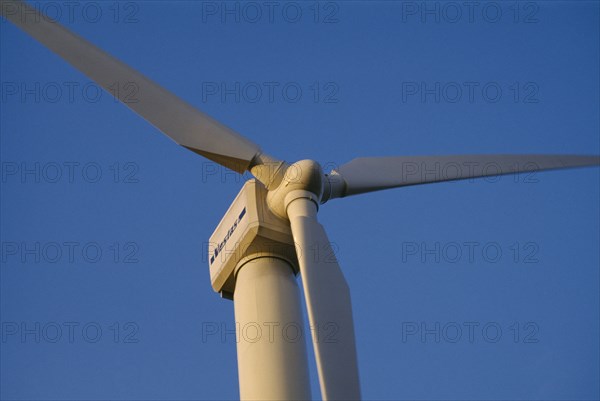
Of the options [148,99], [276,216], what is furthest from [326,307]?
[148,99]

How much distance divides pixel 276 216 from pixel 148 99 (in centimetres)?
250

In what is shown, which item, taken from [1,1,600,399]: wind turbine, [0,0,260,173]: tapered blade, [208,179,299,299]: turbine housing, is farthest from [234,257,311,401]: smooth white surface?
[0,0,260,173]: tapered blade

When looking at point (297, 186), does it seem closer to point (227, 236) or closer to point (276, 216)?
point (276, 216)

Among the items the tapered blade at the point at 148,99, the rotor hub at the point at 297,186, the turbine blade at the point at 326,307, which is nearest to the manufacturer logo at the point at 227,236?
the rotor hub at the point at 297,186

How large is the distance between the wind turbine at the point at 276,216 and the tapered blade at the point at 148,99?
1cm

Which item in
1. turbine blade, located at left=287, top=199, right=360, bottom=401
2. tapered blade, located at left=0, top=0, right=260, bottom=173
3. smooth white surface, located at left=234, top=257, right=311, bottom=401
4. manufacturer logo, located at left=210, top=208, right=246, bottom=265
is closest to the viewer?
turbine blade, located at left=287, top=199, right=360, bottom=401

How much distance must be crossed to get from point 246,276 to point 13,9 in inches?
211

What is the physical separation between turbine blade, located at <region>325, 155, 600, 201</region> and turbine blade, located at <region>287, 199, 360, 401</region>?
1355mm

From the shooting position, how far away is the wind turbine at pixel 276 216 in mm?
9836

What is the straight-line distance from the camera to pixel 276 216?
→ 11.1 m

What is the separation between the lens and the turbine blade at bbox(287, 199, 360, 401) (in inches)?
358

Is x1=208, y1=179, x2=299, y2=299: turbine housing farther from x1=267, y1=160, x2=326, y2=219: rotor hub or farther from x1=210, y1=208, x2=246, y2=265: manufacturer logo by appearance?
x1=267, y1=160, x2=326, y2=219: rotor hub

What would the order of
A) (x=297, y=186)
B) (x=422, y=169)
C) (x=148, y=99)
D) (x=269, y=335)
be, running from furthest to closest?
(x=422, y=169), (x=148, y=99), (x=297, y=186), (x=269, y=335)

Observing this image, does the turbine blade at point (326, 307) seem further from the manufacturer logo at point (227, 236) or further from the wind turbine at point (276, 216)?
the manufacturer logo at point (227, 236)
